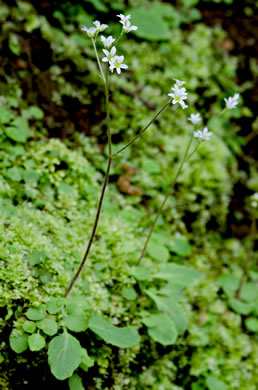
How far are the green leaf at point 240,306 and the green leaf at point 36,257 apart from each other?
166 centimetres

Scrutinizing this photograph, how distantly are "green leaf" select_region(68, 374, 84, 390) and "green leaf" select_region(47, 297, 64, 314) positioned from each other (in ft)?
1.10

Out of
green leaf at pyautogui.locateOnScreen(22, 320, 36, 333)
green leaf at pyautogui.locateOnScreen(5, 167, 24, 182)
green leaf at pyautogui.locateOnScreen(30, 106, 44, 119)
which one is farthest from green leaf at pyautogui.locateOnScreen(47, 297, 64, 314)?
green leaf at pyautogui.locateOnScreen(30, 106, 44, 119)

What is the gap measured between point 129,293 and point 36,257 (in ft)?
2.12

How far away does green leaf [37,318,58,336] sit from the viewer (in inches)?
74.4

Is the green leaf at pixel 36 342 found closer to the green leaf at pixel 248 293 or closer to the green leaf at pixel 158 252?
the green leaf at pixel 158 252

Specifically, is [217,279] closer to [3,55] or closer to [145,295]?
[145,295]

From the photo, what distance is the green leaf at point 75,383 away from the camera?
190 centimetres

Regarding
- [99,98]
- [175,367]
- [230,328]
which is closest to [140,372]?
[175,367]

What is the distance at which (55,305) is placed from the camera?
200 centimetres

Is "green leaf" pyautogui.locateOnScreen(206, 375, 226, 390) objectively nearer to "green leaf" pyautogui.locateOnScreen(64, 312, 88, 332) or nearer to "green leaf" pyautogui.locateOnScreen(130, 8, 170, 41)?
"green leaf" pyautogui.locateOnScreen(64, 312, 88, 332)

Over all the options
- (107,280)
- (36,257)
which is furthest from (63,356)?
(107,280)

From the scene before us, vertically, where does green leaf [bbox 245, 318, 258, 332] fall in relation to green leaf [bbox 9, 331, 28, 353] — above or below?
above

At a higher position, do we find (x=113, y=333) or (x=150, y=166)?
(x=150, y=166)

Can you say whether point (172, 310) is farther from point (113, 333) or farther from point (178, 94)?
point (178, 94)
